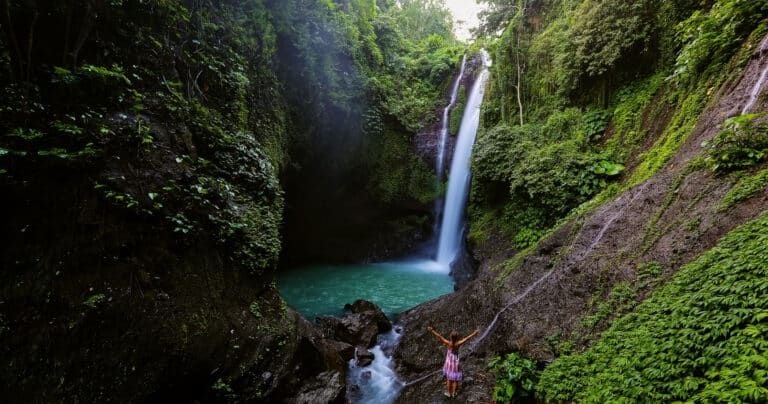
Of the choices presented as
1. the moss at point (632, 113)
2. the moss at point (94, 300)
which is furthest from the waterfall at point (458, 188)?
the moss at point (94, 300)

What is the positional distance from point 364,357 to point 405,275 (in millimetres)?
6871

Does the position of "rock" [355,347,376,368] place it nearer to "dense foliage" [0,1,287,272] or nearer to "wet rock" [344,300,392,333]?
"wet rock" [344,300,392,333]

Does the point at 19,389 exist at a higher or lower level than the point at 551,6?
lower

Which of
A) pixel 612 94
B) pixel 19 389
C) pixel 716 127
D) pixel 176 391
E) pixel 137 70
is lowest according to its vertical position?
pixel 176 391

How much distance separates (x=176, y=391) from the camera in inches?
171

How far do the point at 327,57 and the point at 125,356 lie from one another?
10.6 m

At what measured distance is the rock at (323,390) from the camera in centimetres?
517

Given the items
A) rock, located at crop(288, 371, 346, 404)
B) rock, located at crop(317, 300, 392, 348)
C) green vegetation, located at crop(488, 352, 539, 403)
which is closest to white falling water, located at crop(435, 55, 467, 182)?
rock, located at crop(317, 300, 392, 348)

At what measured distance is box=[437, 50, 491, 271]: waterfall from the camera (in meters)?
13.7

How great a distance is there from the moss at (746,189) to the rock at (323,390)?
5.63m

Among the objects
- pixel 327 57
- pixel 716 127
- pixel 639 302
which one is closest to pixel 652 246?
pixel 639 302

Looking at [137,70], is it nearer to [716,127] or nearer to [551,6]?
[716,127]

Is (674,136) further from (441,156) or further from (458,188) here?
(441,156)

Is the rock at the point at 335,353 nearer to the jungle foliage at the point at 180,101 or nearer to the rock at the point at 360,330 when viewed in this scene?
the rock at the point at 360,330
